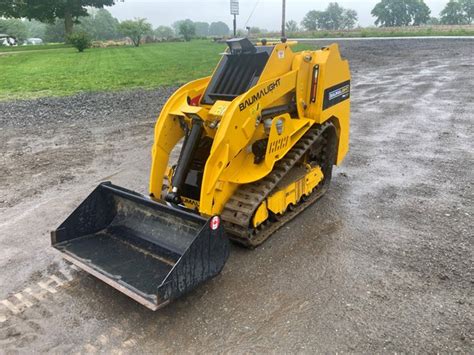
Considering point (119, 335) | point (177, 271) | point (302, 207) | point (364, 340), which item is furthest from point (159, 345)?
point (302, 207)

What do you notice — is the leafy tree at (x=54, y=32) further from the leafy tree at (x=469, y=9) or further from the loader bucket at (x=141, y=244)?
the loader bucket at (x=141, y=244)

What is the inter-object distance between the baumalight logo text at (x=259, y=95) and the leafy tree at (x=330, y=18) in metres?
125

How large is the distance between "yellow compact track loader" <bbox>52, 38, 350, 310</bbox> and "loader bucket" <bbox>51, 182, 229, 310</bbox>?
1 cm

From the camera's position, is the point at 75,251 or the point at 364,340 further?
the point at 75,251

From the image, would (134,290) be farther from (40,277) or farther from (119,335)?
(40,277)

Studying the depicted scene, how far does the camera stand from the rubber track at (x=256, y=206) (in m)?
4.45

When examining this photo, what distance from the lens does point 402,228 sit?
16.8ft

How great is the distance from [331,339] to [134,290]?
1579 mm

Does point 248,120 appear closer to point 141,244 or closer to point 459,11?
point 141,244

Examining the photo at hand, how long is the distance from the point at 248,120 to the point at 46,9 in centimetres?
5095

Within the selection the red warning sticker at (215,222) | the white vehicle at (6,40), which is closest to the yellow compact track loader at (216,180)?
the red warning sticker at (215,222)

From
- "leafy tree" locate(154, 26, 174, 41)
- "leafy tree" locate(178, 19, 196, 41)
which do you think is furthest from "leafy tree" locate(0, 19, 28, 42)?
"leafy tree" locate(178, 19, 196, 41)

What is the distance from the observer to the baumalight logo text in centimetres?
438

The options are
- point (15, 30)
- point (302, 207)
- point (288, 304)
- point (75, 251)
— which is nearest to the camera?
point (288, 304)
